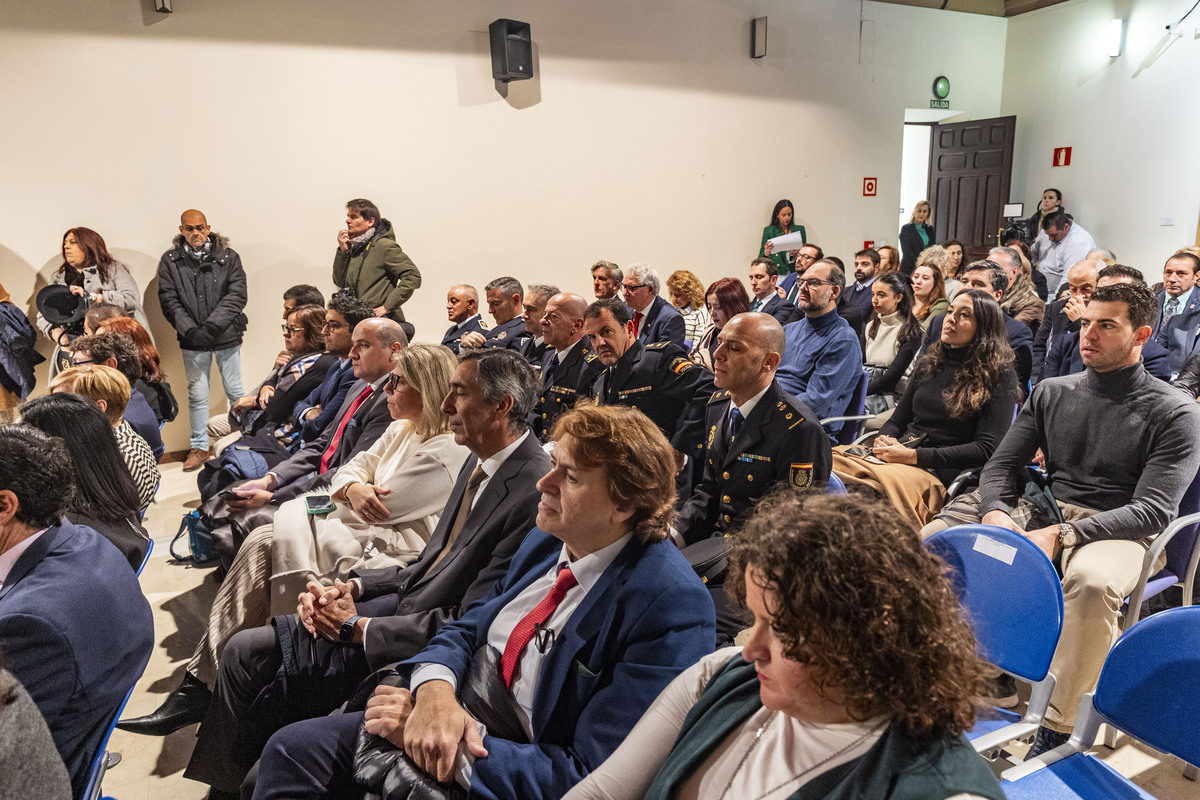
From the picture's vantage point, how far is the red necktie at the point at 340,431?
3.41 meters

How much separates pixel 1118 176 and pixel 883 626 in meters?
9.48

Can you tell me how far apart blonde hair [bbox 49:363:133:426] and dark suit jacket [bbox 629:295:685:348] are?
300 cm

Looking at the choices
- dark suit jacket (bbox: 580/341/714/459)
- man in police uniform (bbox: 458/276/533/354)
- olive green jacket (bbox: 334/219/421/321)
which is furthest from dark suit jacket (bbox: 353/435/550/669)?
olive green jacket (bbox: 334/219/421/321)

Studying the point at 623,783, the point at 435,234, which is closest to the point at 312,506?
the point at 623,783

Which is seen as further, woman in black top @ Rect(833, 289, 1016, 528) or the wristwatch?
woman in black top @ Rect(833, 289, 1016, 528)

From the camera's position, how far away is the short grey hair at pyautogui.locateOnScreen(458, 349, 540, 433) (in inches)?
90.3

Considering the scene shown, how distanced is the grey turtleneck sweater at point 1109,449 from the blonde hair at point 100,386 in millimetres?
3212

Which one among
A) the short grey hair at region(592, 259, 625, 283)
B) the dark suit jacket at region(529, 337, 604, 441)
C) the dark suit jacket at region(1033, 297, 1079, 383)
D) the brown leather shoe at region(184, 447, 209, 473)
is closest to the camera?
the dark suit jacket at region(529, 337, 604, 441)

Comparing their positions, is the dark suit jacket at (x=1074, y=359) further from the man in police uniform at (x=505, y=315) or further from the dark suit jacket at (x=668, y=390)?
the man in police uniform at (x=505, y=315)

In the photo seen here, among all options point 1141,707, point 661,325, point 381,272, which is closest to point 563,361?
point 661,325

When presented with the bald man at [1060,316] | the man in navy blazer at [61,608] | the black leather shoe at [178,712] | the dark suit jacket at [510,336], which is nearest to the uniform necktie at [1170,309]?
the bald man at [1060,316]

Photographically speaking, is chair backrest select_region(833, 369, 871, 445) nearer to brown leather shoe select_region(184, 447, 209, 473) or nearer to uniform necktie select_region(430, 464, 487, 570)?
uniform necktie select_region(430, 464, 487, 570)

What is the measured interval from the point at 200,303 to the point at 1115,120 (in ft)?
29.8

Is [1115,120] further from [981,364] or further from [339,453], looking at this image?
[339,453]
